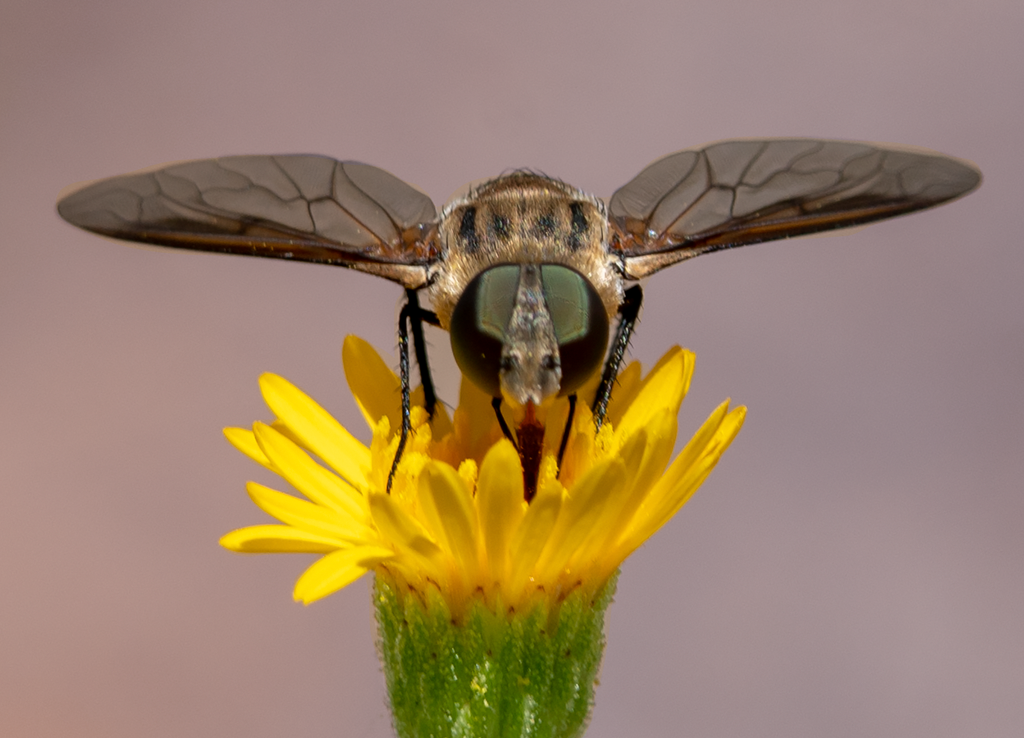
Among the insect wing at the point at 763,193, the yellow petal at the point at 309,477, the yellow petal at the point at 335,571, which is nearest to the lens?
the yellow petal at the point at 335,571

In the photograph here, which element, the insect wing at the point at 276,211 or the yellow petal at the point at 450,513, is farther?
the insect wing at the point at 276,211

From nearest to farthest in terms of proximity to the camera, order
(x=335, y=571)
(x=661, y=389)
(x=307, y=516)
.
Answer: (x=335, y=571)
(x=307, y=516)
(x=661, y=389)

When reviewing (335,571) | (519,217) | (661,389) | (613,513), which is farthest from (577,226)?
(335,571)

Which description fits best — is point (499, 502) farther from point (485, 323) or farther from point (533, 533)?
point (485, 323)

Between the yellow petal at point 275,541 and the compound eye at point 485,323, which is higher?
the compound eye at point 485,323

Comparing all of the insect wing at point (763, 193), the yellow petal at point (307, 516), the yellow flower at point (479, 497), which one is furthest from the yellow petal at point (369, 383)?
the insect wing at point (763, 193)

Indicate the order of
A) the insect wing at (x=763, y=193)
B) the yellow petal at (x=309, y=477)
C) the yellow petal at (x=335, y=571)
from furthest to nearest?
the insect wing at (x=763, y=193)
the yellow petal at (x=309, y=477)
the yellow petal at (x=335, y=571)

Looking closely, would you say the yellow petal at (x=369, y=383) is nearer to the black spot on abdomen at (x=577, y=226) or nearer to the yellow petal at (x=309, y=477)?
the yellow petal at (x=309, y=477)
